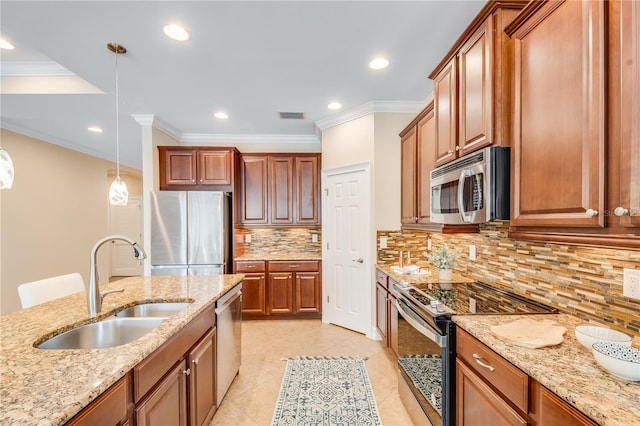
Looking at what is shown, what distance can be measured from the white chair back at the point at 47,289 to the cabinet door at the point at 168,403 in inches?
46.8

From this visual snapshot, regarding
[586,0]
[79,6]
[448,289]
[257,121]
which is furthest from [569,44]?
[257,121]

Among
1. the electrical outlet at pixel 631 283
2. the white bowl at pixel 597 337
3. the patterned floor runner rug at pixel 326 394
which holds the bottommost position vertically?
the patterned floor runner rug at pixel 326 394

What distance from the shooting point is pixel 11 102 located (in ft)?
10.2

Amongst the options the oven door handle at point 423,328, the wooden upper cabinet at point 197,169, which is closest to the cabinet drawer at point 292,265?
the wooden upper cabinet at point 197,169

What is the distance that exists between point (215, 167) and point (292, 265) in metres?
1.76

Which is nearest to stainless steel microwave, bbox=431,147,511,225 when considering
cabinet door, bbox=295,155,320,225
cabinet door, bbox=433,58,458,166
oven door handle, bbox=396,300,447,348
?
cabinet door, bbox=433,58,458,166

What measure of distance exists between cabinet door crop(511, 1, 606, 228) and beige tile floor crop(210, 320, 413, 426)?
174cm

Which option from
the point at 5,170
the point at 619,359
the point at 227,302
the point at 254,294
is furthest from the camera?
the point at 254,294

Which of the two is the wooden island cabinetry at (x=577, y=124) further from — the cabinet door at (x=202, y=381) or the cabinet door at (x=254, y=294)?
the cabinet door at (x=254, y=294)

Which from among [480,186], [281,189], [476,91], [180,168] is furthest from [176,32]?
[281,189]

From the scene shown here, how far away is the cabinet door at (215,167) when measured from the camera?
3932 mm

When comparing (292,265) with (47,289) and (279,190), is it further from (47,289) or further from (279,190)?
(47,289)

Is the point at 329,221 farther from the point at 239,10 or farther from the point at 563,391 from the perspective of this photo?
the point at 563,391

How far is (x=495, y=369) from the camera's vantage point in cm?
115
